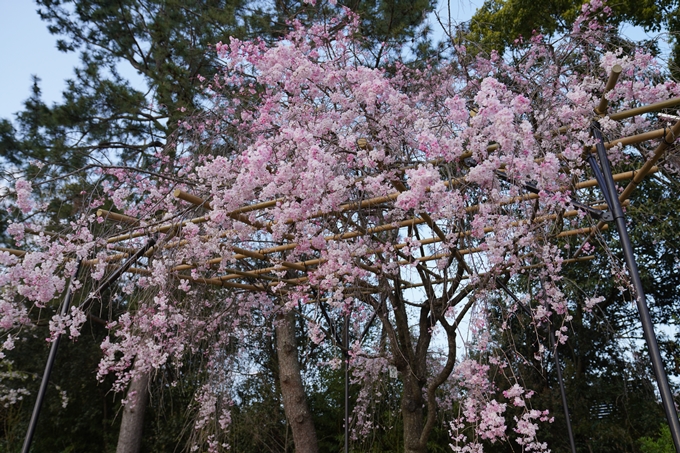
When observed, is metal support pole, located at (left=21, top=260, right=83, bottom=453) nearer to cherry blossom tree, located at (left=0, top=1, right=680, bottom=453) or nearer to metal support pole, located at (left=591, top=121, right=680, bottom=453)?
cherry blossom tree, located at (left=0, top=1, right=680, bottom=453)

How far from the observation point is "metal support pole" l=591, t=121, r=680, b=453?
171 centimetres

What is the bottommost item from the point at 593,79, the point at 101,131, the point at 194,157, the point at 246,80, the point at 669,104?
the point at 669,104

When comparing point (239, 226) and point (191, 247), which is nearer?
point (239, 226)

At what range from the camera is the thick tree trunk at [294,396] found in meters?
4.77

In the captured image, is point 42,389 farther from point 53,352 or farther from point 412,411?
point 412,411

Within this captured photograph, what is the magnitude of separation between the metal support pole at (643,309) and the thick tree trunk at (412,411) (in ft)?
6.33

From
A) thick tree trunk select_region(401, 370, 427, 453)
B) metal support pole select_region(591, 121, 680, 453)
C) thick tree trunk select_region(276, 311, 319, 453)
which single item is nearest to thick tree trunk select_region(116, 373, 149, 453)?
thick tree trunk select_region(276, 311, 319, 453)

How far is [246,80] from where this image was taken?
5145mm

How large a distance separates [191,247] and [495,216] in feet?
5.47

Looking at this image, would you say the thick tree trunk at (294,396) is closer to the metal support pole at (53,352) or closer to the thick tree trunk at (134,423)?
the thick tree trunk at (134,423)

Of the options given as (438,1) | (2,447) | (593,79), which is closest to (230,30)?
(438,1)

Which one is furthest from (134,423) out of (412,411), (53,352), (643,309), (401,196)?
(643,309)

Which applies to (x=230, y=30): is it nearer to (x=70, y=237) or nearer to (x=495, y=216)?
(x=70, y=237)

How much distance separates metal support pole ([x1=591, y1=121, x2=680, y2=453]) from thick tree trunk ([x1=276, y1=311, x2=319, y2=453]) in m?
3.20
